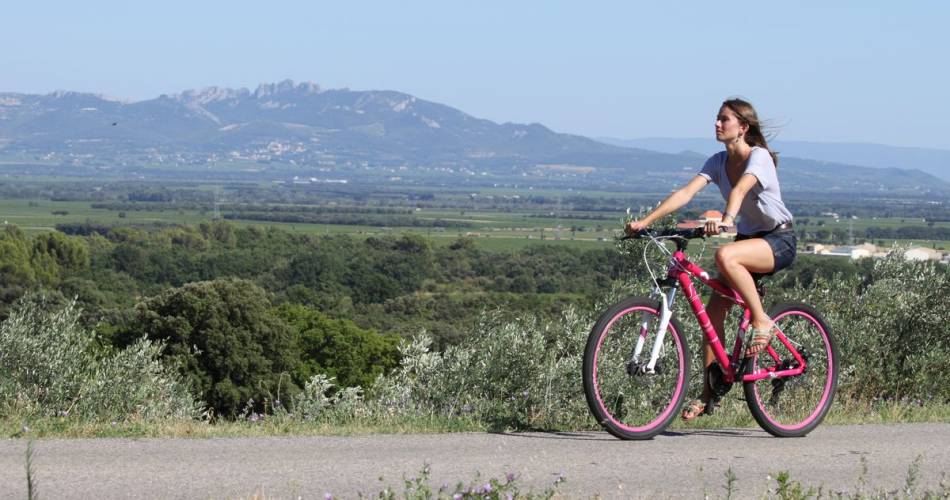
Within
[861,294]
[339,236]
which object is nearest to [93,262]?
[339,236]

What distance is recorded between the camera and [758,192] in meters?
7.89

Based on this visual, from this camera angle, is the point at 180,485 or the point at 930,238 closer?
the point at 180,485

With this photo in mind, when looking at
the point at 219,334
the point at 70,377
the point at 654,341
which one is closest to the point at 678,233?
the point at 654,341

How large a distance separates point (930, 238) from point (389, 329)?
7030cm

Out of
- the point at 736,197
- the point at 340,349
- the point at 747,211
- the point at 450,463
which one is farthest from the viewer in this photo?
the point at 340,349

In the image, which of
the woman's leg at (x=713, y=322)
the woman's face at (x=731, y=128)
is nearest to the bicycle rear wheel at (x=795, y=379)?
the woman's leg at (x=713, y=322)

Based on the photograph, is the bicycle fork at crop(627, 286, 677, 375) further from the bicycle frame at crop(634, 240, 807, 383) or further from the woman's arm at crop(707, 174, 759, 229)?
the woman's arm at crop(707, 174, 759, 229)

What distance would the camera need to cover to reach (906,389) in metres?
10.4

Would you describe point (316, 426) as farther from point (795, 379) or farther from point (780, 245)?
point (795, 379)

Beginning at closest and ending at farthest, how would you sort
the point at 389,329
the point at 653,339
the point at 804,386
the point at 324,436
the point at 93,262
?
the point at 324,436
the point at 653,339
the point at 804,386
the point at 389,329
the point at 93,262

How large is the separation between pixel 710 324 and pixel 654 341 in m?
0.44

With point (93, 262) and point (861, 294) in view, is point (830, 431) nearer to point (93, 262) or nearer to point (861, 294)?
point (861, 294)

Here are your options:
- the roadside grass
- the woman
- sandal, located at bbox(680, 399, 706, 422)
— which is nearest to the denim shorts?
the woman

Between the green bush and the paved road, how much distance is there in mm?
1217
